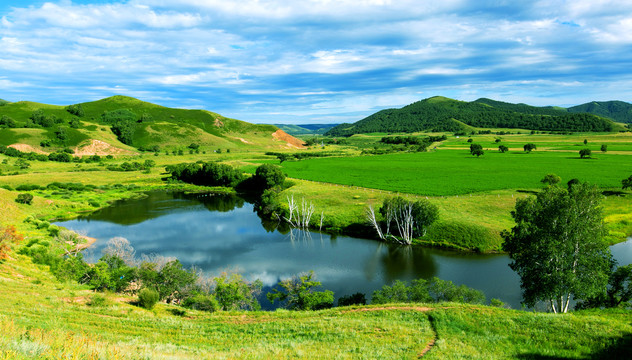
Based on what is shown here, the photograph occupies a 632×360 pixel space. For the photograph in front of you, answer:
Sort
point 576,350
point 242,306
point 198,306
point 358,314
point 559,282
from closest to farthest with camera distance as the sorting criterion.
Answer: point 576,350
point 358,314
point 559,282
point 198,306
point 242,306

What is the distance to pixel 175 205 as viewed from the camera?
82.9m

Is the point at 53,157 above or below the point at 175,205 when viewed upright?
above

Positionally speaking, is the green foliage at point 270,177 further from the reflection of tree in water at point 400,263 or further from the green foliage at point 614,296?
the green foliage at point 614,296

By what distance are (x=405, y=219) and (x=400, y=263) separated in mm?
10962

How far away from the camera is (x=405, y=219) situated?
54.9 meters

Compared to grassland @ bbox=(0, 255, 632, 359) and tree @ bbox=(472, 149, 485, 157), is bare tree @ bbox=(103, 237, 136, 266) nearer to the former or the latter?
grassland @ bbox=(0, 255, 632, 359)

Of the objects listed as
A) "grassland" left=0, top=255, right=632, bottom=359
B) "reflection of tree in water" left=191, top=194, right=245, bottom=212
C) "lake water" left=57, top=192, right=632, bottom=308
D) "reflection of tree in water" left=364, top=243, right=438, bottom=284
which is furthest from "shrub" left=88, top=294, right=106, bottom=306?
"reflection of tree in water" left=191, top=194, right=245, bottom=212

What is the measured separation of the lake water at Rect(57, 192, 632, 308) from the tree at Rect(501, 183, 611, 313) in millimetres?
8305

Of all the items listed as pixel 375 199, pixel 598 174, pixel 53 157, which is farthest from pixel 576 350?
pixel 53 157

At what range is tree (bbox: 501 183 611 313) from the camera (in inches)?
1027

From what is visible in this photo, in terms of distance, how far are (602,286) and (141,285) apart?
39942 mm

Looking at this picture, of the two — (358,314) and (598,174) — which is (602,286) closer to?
(358,314)

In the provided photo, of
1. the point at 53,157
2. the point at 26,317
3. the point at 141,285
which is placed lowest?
the point at 141,285

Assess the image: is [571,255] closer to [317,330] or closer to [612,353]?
[612,353]
